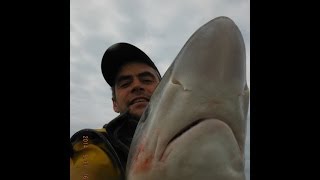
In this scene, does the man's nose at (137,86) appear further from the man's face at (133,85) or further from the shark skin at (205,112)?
the shark skin at (205,112)

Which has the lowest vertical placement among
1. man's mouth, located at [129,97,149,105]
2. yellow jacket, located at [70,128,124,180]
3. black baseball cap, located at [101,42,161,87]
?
yellow jacket, located at [70,128,124,180]

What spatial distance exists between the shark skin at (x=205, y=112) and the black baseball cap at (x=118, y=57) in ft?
5.71

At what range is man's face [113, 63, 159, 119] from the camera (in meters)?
3.25

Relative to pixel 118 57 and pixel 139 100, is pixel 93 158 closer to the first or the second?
pixel 139 100

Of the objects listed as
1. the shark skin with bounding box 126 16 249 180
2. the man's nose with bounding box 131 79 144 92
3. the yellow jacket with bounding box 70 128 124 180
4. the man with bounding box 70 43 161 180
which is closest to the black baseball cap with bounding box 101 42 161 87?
the man with bounding box 70 43 161 180

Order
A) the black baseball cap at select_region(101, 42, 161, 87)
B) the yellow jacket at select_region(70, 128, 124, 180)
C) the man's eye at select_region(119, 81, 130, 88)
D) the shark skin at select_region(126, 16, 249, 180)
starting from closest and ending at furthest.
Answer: the shark skin at select_region(126, 16, 249, 180)
the yellow jacket at select_region(70, 128, 124, 180)
the black baseball cap at select_region(101, 42, 161, 87)
the man's eye at select_region(119, 81, 130, 88)

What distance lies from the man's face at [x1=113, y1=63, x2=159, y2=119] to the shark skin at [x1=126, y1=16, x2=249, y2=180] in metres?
1.75

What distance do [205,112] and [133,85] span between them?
1935mm

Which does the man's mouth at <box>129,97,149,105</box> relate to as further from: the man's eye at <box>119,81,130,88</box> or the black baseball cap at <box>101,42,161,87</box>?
the black baseball cap at <box>101,42,161,87</box>

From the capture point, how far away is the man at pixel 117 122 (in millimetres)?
1974

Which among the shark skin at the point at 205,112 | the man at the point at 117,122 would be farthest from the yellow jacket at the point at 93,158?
the shark skin at the point at 205,112

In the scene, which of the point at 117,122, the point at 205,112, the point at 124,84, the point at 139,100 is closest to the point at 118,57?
the point at 124,84

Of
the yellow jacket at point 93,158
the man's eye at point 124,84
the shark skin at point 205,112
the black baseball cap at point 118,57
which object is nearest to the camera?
the shark skin at point 205,112
